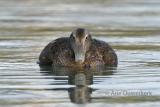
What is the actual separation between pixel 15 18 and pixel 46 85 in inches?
508

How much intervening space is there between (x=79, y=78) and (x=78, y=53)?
135cm

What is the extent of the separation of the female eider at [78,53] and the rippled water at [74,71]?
29 cm

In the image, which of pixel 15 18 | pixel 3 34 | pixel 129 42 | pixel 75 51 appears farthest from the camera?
pixel 15 18

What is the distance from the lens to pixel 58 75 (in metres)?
15.7

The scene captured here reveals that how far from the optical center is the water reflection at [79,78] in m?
13.1

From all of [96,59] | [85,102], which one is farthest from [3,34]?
[85,102]

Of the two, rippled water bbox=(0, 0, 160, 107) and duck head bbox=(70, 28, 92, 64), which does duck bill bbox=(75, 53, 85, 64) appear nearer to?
duck head bbox=(70, 28, 92, 64)

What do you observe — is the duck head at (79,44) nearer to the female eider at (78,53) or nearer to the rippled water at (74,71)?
the female eider at (78,53)

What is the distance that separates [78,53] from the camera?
1667 centimetres

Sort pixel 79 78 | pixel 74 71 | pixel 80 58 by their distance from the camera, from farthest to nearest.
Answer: pixel 80 58 → pixel 74 71 → pixel 79 78

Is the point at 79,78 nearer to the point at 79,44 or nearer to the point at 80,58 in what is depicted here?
the point at 80,58

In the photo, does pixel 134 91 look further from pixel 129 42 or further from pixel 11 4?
pixel 11 4

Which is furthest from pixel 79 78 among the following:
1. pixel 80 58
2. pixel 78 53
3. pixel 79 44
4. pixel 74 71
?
pixel 79 44

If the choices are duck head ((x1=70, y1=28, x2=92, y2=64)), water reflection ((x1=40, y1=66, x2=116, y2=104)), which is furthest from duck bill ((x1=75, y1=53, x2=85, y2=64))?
water reflection ((x1=40, y1=66, x2=116, y2=104))
